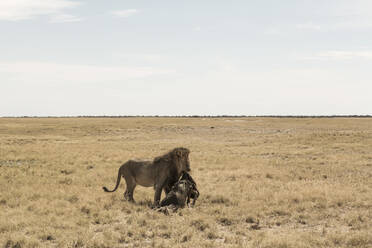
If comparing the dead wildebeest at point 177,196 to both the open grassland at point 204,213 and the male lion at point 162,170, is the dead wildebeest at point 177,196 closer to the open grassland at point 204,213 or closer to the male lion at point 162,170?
the male lion at point 162,170

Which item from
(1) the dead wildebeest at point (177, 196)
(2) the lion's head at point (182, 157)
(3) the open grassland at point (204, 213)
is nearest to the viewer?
(3) the open grassland at point (204, 213)

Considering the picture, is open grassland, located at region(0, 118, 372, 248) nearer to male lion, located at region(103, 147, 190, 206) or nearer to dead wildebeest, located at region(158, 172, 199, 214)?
dead wildebeest, located at region(158, 172, 199, 214)

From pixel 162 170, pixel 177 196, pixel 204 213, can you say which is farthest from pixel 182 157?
pixel 204 213

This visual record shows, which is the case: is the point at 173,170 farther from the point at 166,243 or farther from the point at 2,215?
the point at 2,215

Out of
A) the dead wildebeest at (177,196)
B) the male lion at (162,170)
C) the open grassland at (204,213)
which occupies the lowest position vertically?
the open grassland at (204,213)

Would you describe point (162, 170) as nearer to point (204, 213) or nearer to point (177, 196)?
point (177, 196)

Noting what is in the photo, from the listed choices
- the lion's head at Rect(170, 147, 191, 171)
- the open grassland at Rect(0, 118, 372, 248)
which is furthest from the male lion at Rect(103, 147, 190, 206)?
the open grassland at Rect(0, 118, 372, 248)

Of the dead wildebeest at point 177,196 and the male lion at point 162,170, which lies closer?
the dead wildebeest at point 177,196

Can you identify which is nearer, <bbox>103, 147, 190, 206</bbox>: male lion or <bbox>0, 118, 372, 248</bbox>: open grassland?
<bbox>0, 118, 372, 248</bbox>: open grassland

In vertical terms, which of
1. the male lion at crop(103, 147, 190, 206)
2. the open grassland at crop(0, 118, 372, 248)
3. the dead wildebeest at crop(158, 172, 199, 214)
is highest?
the male lion at crop(103, 147, 190, 206)

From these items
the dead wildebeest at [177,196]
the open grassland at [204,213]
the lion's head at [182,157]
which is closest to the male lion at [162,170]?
the lion's head at [182,157]

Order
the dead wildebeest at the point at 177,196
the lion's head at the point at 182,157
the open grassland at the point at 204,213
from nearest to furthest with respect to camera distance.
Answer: the open grassland at the point at 204,213 < the dead wildebeest at the point at 177,196 < the lion's head at the point at 182,157

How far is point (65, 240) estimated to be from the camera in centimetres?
845

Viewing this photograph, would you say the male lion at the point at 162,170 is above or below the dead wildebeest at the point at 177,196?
above
